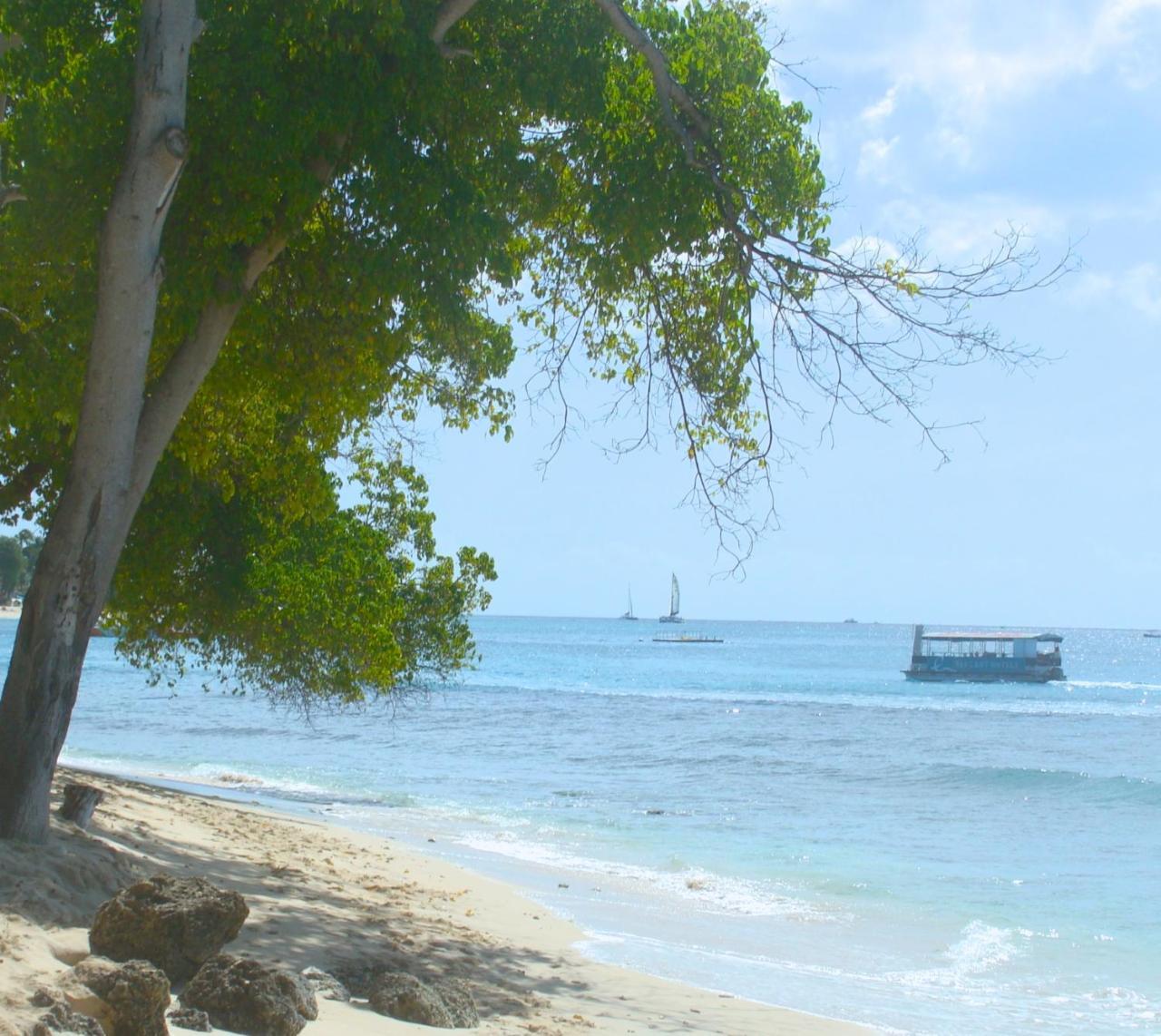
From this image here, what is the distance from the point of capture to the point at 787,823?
1850 centimetres

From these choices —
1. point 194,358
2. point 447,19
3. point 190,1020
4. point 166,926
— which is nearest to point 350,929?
point 166,926

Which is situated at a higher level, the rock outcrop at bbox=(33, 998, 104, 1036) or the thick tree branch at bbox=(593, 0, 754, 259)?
the thick tree branch at bbox=(593, 0, 754, 259)

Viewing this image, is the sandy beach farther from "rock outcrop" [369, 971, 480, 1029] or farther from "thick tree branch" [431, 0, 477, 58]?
"thick tree branch" [431, 0, 477, 58]

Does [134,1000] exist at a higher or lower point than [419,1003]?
higher

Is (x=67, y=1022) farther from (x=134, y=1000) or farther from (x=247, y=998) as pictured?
(x=247, y=998)

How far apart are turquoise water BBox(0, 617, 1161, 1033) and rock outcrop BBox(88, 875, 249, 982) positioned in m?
4.08

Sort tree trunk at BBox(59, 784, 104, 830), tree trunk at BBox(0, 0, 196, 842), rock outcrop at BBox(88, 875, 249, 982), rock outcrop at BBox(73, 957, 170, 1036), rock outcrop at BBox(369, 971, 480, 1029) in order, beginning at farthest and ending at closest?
1. tree trunk at BBox(59, 784, 104, 830)
2. tree trunk at BBox(0, 0, 196, 842)
3. rock outcrop at BBox(369, 971, 480, 1029)
4. rock outcrop at BBox(88, 875, 249, 982)
5. rock outcrop at BBox(73, 957, 170, 1036)

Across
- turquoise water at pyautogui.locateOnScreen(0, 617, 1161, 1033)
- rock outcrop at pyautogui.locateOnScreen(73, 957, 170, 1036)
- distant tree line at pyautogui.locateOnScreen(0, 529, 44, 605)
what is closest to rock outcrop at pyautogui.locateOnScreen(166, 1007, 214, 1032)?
rock outcrop at pyautogui.locateOnScreen(73, 957, 170, 1036)

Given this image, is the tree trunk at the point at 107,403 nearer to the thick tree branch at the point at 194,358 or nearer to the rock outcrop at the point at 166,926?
the thick tree branch at the point at 194,358

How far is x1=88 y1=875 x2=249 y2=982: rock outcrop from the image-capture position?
5.34m

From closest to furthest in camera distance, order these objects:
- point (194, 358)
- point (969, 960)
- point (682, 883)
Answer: point (194, 358), point (969, 960), point (682, 883)

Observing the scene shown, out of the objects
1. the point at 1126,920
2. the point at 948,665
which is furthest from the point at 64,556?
the point at 948,665

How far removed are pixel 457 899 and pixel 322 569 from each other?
5.08 m

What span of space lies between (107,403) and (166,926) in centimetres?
303
